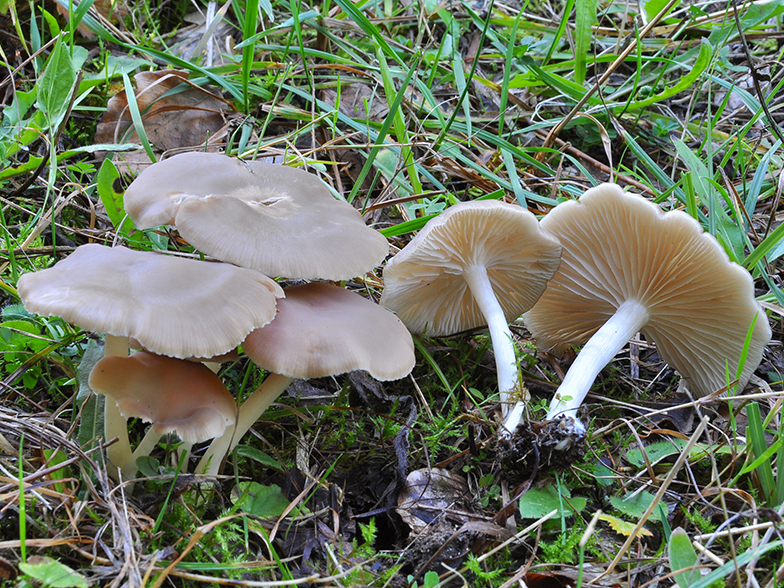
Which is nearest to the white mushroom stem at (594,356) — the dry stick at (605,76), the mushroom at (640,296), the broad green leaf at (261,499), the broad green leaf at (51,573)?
the mushroom at (640,296)

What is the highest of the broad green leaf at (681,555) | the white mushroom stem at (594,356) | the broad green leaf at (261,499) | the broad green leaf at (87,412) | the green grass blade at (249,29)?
the green grass blade at (249,29)

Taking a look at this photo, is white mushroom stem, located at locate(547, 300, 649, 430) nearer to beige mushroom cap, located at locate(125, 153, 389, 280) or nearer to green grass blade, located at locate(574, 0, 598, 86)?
beige mushroom cap, located at locate(125, 153, 389, 280)

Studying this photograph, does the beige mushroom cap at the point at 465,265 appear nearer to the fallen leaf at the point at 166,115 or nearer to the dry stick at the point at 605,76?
the dry stick at the point at 605,76

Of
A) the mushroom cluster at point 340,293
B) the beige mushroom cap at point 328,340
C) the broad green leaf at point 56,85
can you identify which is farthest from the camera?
the broad green leaf at point 56,85

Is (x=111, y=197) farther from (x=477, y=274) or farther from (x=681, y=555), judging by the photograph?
(x=681, y=555)

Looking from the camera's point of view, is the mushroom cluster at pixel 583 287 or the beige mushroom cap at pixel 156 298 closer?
the beige mushroom cap at pixel 156 298

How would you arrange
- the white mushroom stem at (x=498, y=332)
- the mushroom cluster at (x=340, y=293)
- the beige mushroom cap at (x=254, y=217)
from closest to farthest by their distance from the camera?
the mushroom cluster at (x=340, y=293)
the beige mushroom cap at (x=254, y=217)
the white mushroom stem at (x=498, y=332)

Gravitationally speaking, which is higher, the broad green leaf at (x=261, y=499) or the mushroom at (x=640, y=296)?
the mushroom at (x=640, y=296)

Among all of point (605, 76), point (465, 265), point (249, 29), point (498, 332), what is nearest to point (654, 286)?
point (498, 332)
